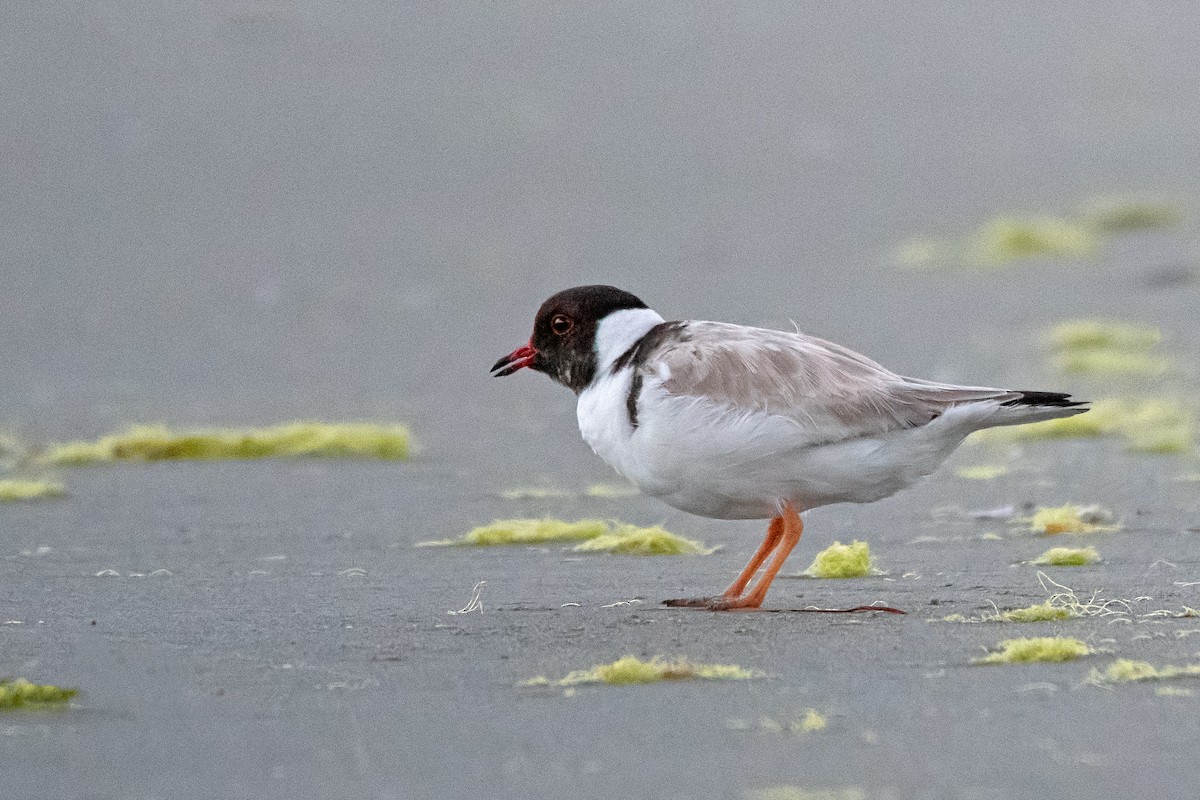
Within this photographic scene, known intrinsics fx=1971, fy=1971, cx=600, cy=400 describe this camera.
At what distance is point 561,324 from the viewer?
5.82 meters

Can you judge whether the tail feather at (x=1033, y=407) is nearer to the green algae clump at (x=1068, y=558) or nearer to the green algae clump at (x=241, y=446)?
the green algae clump at (x=1068, y=558)

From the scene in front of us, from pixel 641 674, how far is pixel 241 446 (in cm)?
410

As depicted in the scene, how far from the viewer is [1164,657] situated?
4.30 m

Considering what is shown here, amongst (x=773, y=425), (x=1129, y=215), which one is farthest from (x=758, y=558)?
(x=1129, y=215)

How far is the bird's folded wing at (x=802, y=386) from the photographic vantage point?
5.14 meters

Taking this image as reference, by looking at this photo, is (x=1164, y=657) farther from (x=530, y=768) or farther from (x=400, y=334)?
(x=400, y=334)

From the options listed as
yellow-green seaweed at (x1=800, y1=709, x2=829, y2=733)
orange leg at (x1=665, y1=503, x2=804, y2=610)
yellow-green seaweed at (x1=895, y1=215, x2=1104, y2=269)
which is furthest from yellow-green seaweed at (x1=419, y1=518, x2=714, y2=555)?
yellow-green seaweed at (x1=895, y1=215, x2=1104, y2=269)

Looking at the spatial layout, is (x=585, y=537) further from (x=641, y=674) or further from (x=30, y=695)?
(x=30, y=695)

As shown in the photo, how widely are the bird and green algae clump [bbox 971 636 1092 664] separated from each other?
0.85 m

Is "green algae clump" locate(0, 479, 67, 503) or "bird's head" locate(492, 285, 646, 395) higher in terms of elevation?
"bird's head" locate(492, 285, 646, 395)

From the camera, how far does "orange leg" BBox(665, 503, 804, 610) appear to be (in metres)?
5.16

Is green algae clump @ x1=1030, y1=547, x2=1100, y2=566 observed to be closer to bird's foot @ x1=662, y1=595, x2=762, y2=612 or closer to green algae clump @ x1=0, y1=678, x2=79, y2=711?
bird's foot @ x1=662, y1=595, x2=762, y2=612

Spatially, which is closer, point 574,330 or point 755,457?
point 755,457

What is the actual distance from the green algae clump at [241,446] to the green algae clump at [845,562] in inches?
103
